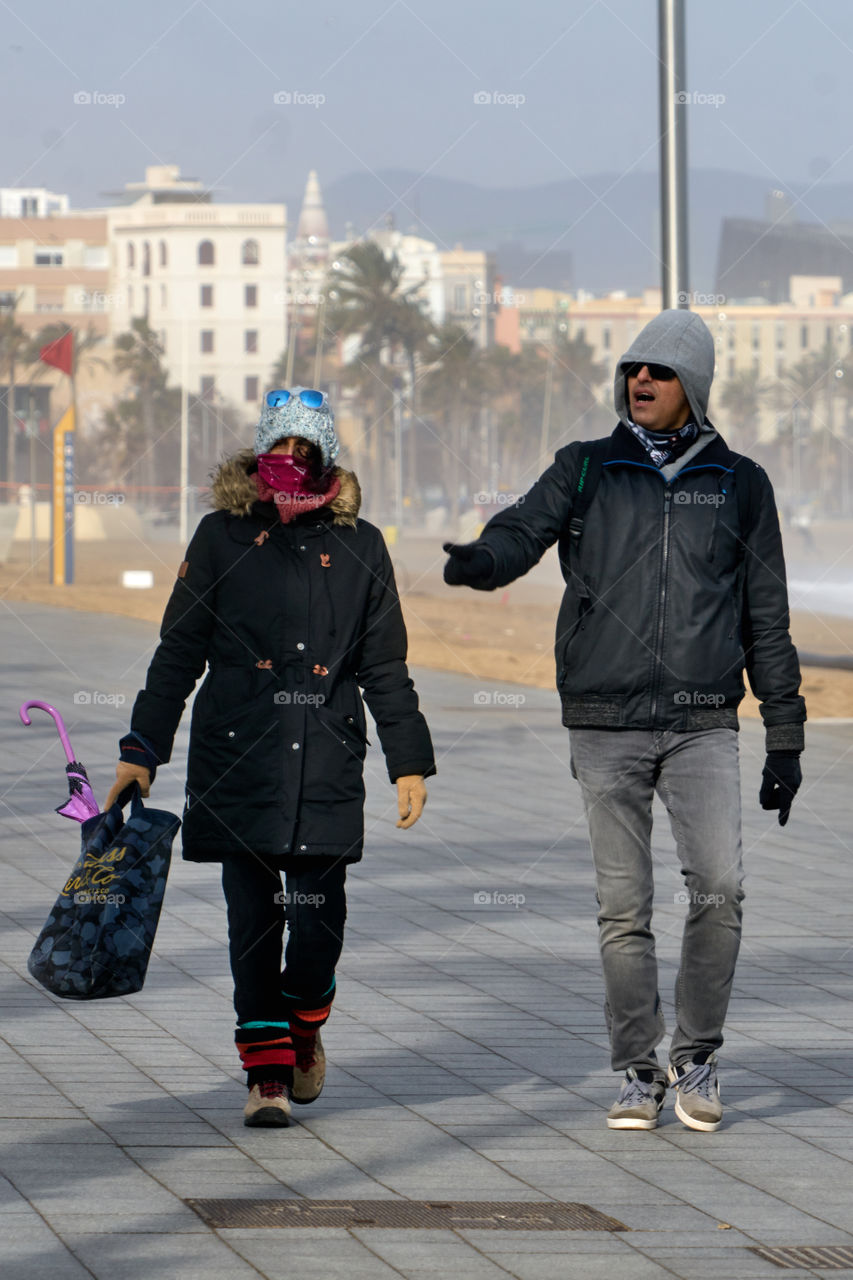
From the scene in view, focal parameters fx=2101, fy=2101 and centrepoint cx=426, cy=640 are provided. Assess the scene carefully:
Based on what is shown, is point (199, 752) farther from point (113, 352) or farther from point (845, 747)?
point (113, 352)

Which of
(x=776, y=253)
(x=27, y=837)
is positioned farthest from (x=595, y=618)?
(x=776, y=253)

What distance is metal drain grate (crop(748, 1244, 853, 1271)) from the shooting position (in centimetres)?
344

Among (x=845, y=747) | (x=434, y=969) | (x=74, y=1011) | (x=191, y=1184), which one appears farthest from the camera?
(x=845, y=747)

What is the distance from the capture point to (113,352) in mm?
110875

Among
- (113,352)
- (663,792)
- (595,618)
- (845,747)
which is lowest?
(845,747)

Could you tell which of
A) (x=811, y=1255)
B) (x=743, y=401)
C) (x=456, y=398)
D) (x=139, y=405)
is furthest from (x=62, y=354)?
(x=743, y=401)

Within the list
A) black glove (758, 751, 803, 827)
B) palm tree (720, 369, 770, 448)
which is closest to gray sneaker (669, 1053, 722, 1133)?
black glove (758, 751, 803, 827)

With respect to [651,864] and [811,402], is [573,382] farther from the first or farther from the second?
[651,864]

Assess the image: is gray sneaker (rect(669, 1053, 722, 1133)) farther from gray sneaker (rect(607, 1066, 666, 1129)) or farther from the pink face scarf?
the pink face scarf

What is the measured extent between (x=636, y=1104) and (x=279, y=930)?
2.71ft

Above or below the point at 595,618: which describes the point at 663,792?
below

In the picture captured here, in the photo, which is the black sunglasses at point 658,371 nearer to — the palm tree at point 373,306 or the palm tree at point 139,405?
the palm tree at point 373,306

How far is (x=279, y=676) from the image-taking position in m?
4.39

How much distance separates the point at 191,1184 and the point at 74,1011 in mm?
1672
